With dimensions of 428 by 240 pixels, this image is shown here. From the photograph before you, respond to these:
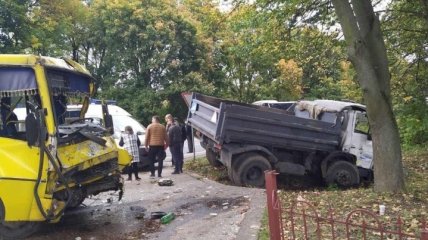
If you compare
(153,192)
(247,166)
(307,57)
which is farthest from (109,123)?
(307,57)

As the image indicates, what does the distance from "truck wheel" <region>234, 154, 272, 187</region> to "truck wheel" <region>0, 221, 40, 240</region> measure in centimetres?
488

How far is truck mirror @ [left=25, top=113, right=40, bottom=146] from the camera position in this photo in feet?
20.6

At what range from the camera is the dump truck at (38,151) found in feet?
20.9

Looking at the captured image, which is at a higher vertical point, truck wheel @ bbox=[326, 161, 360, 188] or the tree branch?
the tree branch

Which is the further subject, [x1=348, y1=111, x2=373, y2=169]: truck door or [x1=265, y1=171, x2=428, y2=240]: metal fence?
[x1=348, y1=111, x2=373, y2=169]: truck door

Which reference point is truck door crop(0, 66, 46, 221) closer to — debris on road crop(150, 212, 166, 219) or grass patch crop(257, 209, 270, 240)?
debris on road crop(150, 212, 166, 219)

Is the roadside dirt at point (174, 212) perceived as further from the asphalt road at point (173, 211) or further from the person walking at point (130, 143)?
the person walking at point (130, 143)

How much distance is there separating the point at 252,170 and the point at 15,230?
17.7ft

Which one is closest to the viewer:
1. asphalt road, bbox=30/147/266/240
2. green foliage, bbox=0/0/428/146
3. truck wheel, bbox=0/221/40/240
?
truck wheel, bbox=0/221/40/240

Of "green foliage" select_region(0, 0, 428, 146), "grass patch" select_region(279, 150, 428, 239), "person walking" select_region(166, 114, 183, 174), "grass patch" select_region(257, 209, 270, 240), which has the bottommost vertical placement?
"grass patch" select_region(257, 209, 270, 240)

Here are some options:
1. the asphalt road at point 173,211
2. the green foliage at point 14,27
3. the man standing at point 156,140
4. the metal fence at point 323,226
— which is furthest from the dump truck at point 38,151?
the green foliage at point 14,27

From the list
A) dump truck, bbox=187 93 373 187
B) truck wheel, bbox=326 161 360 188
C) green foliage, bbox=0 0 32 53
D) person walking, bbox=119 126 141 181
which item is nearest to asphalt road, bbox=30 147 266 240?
dump truck, bbox=187 93 373 187

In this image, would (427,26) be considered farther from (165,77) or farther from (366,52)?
(165,77)

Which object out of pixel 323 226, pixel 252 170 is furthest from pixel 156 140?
pixel 323 226
